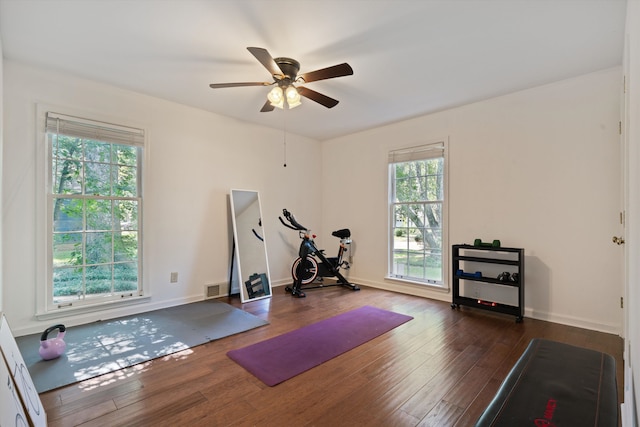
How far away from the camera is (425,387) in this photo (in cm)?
215

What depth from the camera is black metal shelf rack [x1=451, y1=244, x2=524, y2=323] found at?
11.3ft

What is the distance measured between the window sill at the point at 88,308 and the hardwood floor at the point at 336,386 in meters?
1.47

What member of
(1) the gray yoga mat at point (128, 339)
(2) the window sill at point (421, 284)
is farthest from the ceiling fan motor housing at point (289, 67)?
(2) the window sill at point (421, 284)

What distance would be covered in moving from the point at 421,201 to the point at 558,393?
351cm

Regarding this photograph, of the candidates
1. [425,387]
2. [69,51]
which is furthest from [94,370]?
[69,51]

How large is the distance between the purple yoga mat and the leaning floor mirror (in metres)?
1.45

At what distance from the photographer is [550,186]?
11.3 feet

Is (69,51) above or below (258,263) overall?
above

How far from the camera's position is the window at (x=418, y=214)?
4.43 m

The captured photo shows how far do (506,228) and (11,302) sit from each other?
5530mm

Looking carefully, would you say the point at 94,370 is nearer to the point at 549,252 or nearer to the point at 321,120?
the point at 321,120

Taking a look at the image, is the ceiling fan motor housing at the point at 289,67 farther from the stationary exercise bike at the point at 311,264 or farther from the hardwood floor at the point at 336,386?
the hardwood floor at the point at 336,386

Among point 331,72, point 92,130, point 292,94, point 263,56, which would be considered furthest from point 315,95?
point 92,130

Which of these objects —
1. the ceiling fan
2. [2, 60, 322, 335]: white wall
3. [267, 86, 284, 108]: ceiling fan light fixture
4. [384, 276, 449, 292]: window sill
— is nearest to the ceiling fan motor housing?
the ceiling fan
